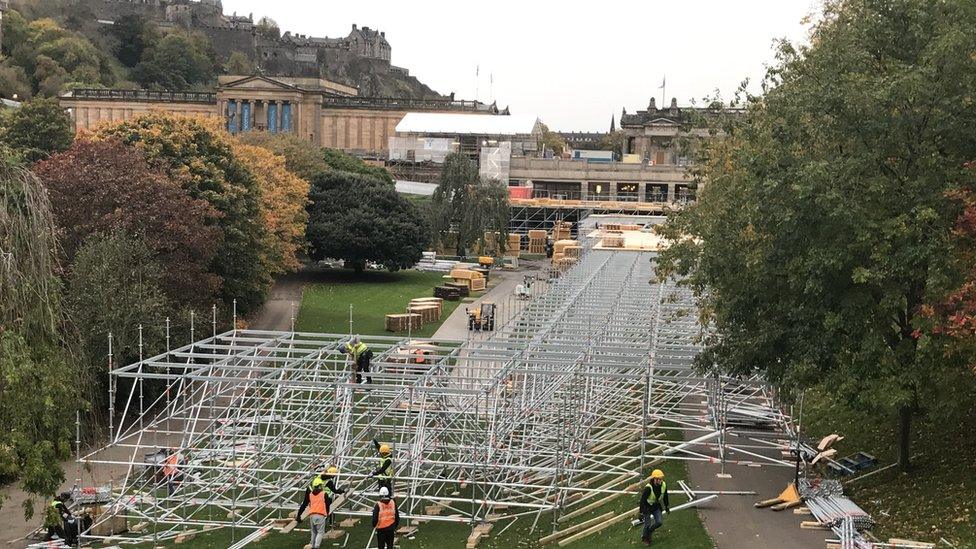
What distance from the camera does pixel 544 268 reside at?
7731 cm

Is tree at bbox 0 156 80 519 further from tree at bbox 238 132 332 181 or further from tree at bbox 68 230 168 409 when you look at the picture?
tree at bbox 238 132 332 181

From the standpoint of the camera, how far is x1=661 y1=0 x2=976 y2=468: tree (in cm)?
1988

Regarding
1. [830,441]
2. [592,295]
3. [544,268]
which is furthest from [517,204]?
[830,441]

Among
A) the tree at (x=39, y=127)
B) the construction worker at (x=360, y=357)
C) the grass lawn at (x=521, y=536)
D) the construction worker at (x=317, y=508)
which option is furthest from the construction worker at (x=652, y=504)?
the tree at (x=39, y=127)

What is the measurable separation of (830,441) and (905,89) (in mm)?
8127

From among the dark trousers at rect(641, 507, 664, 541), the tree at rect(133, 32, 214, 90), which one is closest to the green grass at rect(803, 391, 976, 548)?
the dark trousers at rect(641, 507, 664, 541)

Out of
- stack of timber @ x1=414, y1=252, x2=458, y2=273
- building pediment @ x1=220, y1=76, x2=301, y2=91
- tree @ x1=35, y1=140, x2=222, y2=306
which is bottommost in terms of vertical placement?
stack of timber @ x1=414, y1=252, x2=458, y2=273

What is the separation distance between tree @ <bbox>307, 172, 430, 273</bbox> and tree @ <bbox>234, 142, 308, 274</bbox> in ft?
5.08

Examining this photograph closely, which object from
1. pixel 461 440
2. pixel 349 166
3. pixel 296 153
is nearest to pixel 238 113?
pixel 349 166

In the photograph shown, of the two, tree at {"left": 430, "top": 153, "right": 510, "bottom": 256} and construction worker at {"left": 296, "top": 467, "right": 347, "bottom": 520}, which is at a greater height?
tree at {"left": 430, "top": 153, "right": 510, "bottom": 256}

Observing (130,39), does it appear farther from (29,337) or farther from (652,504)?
(652,504)

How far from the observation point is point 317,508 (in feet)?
68.9

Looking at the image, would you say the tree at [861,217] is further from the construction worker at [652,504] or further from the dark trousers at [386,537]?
the dark trousers at [386,537]

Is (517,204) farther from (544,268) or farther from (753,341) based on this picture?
(753,341)
